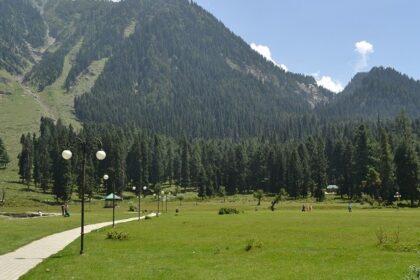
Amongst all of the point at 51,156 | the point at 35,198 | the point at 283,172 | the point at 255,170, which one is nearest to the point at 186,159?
the point at 255,170

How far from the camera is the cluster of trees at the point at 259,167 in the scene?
111312 mm

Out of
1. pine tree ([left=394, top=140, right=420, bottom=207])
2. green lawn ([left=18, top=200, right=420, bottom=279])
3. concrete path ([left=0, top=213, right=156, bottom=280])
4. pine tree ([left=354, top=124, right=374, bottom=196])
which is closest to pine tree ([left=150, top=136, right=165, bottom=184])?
pine tree ([left=354, top=124, right=374, bottom=196])

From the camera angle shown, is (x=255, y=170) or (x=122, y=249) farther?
(x=255, y=170)

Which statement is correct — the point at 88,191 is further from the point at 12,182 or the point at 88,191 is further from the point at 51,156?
the point at 12,182

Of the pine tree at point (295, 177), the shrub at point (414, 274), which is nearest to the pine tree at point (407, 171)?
the pine tree at point (295, 177)

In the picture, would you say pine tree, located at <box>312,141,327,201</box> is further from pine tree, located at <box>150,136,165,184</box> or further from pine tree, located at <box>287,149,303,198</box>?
pine tree, located at <box>150,136,165,184</box>

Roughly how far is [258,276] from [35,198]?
413ft

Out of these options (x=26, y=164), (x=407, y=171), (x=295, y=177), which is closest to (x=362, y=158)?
(x=407, y=171)

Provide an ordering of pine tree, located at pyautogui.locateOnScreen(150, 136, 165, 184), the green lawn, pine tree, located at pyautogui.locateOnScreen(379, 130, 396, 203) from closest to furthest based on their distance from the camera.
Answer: the green lawn, pine tree, located at pyautogui.locateOnScreen(379, 130, 396, 203), pine tree, located at pyautogui.locateOnScreen(150, 136, 165, 184)

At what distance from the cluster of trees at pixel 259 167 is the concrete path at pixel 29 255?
72.3 m

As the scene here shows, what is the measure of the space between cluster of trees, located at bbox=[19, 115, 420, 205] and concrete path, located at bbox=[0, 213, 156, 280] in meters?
72.3

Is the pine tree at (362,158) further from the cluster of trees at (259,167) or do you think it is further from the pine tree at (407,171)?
the pine tree at (407,171)

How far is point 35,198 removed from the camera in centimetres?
13338

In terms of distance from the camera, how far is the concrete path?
21516 mm
